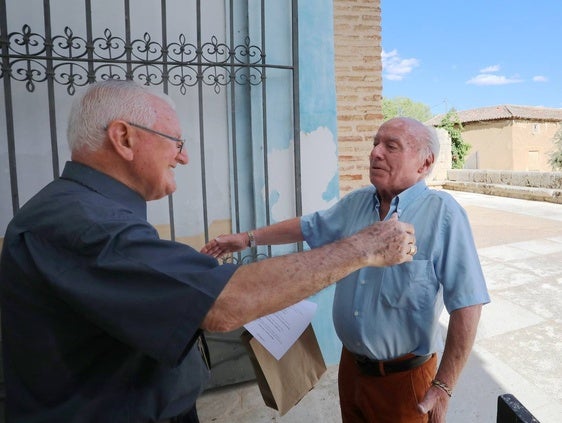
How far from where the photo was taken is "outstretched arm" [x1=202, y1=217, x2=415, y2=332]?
0.92 meters

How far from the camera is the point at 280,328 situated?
5.71 ft

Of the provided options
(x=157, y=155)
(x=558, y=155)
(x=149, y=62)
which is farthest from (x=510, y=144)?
(x=157, y=155)

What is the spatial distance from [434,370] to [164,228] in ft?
7.24

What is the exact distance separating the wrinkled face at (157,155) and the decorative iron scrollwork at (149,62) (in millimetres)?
1700

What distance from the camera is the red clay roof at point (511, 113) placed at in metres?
28.6

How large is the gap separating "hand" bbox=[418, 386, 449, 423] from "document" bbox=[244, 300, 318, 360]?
0.54 m

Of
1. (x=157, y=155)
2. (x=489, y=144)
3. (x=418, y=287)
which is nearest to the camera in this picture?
(x=157, y=155)

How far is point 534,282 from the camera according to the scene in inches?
227

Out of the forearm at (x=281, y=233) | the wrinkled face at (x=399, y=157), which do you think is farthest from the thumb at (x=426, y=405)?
the forearm at (x=281, y=233)

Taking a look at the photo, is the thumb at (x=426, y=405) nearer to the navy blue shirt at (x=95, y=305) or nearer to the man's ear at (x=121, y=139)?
the navy blue shirt at (x=95, y=305)

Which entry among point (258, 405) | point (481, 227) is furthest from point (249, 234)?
point (481, 227)

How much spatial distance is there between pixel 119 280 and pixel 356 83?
3471 mm

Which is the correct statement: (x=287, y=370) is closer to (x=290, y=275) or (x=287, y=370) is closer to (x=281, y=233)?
(x=281, y=233)

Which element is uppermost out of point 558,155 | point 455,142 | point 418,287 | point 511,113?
point 511,113
